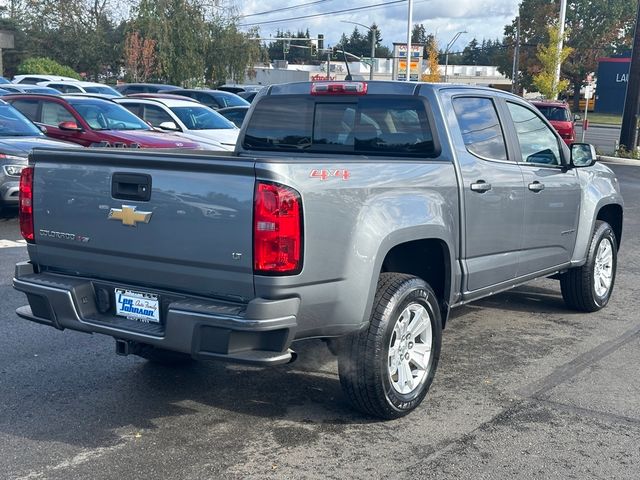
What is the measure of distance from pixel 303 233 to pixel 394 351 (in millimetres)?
1098

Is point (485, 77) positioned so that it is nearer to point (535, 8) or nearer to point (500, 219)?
A: point (535, 8)

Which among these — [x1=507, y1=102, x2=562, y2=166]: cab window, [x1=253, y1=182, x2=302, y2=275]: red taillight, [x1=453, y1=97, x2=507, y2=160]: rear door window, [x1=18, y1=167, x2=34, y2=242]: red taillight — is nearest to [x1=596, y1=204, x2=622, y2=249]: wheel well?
[x1=507, y1=102, x2=562, y2=166]: cab window

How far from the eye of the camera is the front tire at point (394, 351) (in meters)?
4.61

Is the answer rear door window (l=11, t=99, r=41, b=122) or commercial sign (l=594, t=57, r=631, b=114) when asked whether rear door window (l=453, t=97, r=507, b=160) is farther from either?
commercial sign (l=594, t=57, r=631, b=114)

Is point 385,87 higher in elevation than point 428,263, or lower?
higher

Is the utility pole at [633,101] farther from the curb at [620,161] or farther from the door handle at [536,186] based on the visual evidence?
the door handle at [536,186]

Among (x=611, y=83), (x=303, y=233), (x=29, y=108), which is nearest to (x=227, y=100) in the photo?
(x=29, y=108)

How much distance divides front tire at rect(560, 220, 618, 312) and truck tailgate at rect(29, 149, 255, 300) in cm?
415

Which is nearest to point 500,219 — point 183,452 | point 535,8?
point 183,452

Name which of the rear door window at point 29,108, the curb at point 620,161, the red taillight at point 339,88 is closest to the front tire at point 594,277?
the red taillight at point 339,88

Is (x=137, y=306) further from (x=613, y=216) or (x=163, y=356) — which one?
(x=613, y=216)

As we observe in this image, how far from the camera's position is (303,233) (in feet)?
13.7

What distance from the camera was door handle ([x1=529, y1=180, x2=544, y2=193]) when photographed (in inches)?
247

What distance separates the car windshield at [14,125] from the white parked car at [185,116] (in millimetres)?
3514
